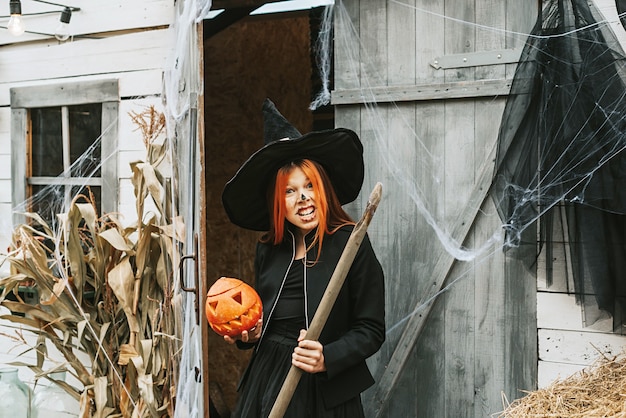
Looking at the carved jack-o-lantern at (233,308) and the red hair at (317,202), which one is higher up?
the red hair at (317,202)

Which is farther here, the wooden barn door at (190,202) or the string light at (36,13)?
the string light at (36,13)

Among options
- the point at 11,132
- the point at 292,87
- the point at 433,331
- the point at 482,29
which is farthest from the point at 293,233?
the point at 292,87

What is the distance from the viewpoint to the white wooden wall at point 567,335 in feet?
9.58

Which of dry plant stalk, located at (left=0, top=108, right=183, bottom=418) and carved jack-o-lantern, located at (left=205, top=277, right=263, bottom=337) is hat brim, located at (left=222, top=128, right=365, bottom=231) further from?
dry plant stalk, located at (left=0, top=108, right=183, bottom=418)

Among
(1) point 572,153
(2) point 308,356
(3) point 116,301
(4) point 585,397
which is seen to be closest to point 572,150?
(1) point 572,153

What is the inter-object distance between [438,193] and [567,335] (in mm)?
838

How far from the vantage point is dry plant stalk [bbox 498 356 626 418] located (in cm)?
230

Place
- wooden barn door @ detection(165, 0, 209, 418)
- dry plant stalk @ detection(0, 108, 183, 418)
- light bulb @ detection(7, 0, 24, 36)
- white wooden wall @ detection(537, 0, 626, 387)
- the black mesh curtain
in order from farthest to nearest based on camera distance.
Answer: light bulb @ detection(7, 0, 24, 36) → dry plant stalk @ detection(0, 108, 183, 418) → wooden barn door @ detection(165, 0, 209, 418) → white wooden wall @ detection(537, 0, 626, 387) → the black mesh curtain

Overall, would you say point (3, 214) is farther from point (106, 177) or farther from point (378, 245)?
point (378, 245)

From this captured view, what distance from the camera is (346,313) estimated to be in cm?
279

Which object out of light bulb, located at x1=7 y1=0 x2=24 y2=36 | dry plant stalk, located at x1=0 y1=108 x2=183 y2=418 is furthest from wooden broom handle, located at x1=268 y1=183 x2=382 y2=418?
light bulb, located at x1=7 y1=0 x2=24 y2=36

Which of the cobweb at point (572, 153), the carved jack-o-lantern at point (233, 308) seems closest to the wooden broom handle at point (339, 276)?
the carved jack-o-lantern at point (233, 308)

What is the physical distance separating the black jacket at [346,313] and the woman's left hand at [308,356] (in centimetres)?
4

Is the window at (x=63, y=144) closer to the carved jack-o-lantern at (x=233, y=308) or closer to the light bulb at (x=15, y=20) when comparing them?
the light bulb at (x=15, y=20)
